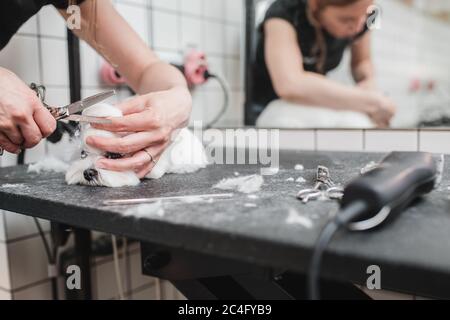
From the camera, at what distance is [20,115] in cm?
47

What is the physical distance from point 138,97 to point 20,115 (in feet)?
0.60

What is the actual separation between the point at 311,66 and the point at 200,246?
888 millimetres

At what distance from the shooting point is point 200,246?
34cm

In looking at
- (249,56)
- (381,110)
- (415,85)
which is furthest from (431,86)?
(249,56)

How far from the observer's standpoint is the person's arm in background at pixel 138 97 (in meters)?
0.54

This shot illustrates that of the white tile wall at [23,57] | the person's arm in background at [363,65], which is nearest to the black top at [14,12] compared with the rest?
the white tile wall at [23,57]

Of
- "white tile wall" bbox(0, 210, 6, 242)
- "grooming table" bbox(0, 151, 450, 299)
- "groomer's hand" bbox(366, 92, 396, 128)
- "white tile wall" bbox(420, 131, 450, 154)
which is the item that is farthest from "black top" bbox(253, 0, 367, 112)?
"white tile wall" bbox(0, 210, 6, 242)

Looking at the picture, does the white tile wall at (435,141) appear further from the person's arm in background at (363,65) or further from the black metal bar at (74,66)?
the black metal bar at (74,66)

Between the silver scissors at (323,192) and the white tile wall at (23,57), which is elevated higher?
the white tile wall at (23,57)

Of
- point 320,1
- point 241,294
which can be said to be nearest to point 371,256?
point 241,294

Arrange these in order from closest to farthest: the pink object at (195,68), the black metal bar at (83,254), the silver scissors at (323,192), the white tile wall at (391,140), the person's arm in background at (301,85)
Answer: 1. the silver scissors at (323,192)
2. the black metal bar at (83,254)
3. the white tile wall at (391,140)
4. the person's arm in background at (301,85)
5. the pink object at (195,68)

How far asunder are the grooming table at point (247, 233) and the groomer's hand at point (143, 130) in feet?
0.12

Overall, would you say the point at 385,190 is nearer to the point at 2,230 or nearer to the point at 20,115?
the point at 20,115

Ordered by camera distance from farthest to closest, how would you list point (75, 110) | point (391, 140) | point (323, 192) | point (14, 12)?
1. point (391, 140)
2. point (14, 12)
3. point (75, 110)
4. point (323, 192)
